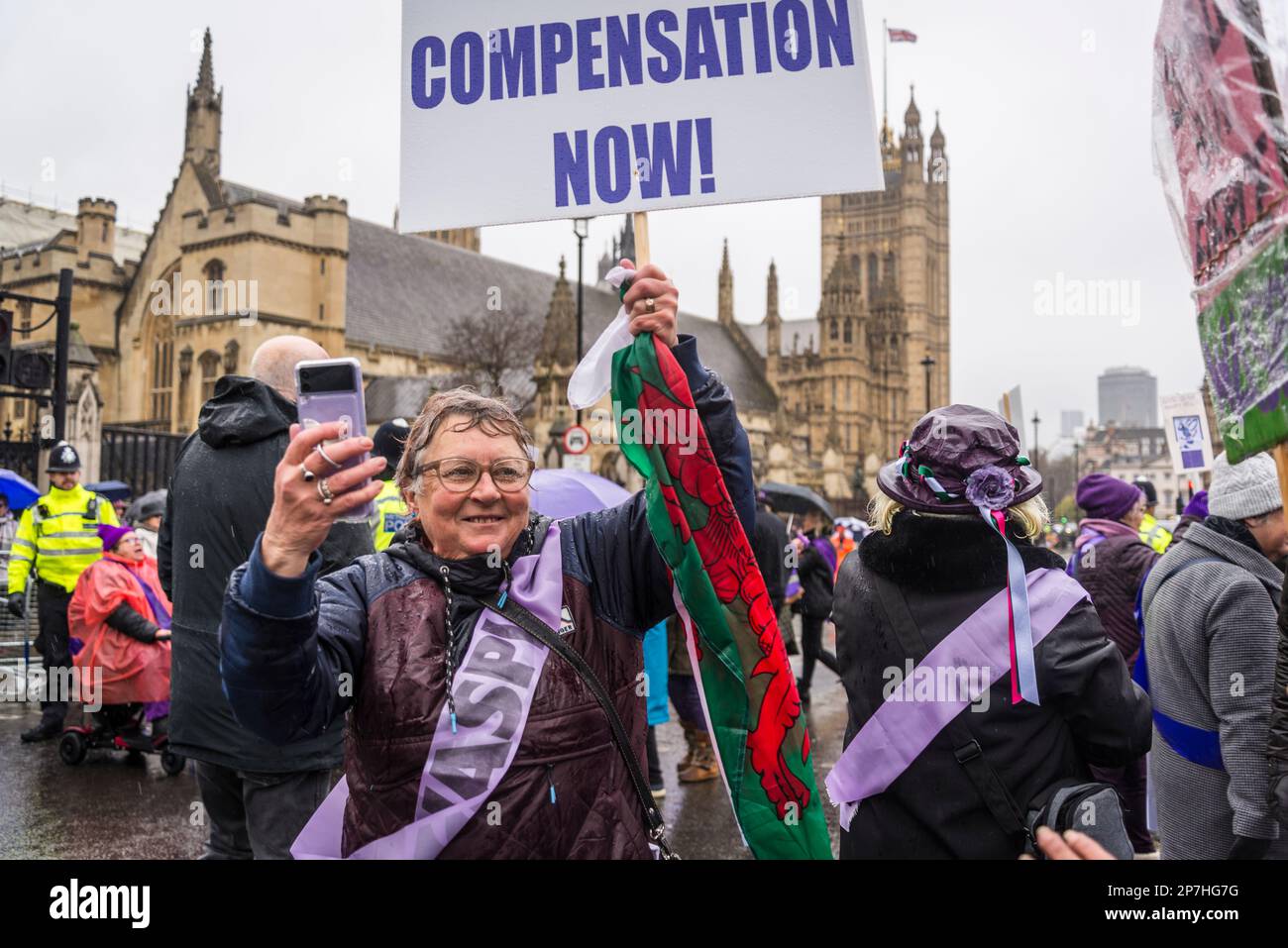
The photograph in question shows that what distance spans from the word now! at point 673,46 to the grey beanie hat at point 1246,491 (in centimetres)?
202

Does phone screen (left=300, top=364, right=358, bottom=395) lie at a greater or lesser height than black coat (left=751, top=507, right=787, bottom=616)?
greater

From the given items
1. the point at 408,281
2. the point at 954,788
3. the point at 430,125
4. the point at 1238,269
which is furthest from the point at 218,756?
the point at 408,281

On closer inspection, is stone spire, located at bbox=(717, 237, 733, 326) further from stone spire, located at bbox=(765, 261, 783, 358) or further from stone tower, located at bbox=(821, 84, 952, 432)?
stone tower, located at bbox=(821, 84, 952, 432)

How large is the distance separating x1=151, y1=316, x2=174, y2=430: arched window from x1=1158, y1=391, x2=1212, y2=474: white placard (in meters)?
44.2

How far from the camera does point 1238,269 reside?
222 cm

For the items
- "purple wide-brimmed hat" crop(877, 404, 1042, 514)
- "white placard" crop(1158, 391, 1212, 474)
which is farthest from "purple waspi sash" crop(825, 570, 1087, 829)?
"white placard" crop(1158, 391, 1212, 474)

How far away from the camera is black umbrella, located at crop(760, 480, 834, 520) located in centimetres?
1366

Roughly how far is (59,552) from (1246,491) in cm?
901

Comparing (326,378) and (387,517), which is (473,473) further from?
(387,517)

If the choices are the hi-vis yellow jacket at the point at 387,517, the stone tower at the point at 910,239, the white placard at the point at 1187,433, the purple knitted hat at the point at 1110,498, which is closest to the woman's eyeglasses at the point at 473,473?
the hi-vis yellow jacket at the point at 387,517

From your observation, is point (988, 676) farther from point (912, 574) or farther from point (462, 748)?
point (462, 748)

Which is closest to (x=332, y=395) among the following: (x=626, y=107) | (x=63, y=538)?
(x=626, y=107)

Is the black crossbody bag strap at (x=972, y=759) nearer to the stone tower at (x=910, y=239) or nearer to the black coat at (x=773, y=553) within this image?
the black coat at (x=773, y=553)

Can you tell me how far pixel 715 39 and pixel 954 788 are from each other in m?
1.91
